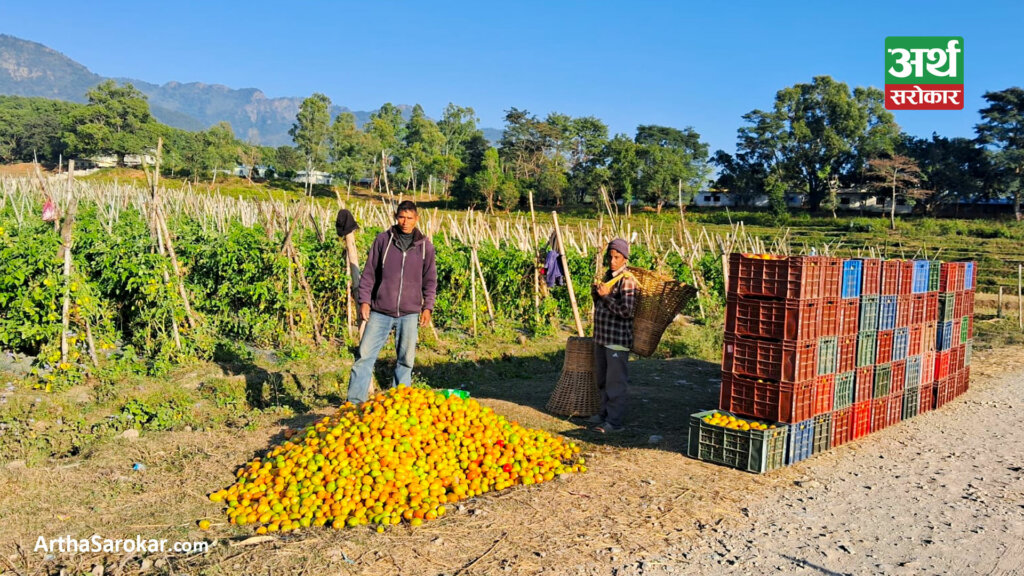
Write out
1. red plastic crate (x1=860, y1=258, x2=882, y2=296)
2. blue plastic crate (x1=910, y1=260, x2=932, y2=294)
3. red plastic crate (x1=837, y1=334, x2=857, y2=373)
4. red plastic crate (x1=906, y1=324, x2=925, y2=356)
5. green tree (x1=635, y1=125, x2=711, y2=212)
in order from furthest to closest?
green tree (x1=635, y1=125, x2=711, y2=212), red plastic crate (x1=906, y1=324, x2=925, y2=356), blue plastic crate (x1=910, y1=260, x2=932, y2=294), red plastic crate (x1=860, y1=258, x2=882, y2=296), red plastic crate (x1=837, y1=334, x2=857, y2=373)

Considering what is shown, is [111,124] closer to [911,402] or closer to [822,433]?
[911,402]

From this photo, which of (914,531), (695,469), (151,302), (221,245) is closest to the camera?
(914,531)

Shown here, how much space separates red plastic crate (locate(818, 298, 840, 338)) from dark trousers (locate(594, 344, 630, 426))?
5.00 ft

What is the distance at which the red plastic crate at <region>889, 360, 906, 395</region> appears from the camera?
6.42m

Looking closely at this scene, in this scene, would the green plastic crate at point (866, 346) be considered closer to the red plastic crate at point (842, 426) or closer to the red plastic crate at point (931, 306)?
the red plastic crate at point (842, 426)

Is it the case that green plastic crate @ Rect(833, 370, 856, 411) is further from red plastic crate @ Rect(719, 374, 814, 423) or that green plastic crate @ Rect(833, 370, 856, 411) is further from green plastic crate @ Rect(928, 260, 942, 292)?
green plastic crate @ Rect(928, 260, 942, 292)

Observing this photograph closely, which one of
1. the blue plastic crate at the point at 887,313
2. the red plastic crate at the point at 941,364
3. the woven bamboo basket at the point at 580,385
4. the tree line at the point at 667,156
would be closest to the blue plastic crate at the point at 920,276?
the blue plastic crate at the point at 887,313

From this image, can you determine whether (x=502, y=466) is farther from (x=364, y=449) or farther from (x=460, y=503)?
(x=364, y=449)

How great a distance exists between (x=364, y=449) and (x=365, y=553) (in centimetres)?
98

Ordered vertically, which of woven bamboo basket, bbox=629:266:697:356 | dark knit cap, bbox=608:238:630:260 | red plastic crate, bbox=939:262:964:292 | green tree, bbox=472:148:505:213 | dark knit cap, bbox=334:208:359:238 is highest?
green tree, bbox=472:148:505:213

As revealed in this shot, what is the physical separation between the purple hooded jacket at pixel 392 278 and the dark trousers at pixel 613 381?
156 centimetres

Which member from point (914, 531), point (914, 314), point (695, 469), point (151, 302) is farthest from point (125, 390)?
point (914, 314)

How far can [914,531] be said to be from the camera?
4094mm

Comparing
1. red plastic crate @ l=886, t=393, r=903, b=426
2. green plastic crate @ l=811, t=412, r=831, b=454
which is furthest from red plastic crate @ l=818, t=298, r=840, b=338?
red plastic crate @ l=886, t=393, r=903, b=426
